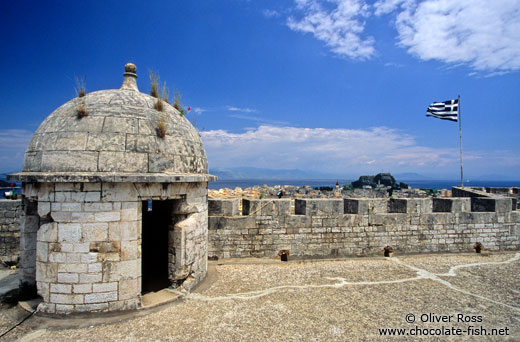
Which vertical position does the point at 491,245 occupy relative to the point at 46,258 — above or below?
below

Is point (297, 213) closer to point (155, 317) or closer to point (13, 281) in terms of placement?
point (155, 317)

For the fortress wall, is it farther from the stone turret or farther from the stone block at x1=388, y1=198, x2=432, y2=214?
the stone turret

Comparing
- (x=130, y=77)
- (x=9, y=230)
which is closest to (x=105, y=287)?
(x=130, y=77)

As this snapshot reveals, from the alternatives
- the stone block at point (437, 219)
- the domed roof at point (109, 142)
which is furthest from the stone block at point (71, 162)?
the stone block at point (437, 219)

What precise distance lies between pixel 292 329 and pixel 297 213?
4.07 metres

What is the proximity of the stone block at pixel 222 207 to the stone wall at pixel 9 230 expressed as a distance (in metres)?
4.98

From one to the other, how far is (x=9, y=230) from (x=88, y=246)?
460cm

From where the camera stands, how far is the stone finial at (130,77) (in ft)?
20.7

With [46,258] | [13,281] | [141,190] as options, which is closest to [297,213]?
[141,190]

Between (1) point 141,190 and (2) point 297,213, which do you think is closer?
(1) point 141,190

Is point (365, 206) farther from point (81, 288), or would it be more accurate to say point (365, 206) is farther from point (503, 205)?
point (81, 288)

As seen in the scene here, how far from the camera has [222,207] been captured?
7.71 meters

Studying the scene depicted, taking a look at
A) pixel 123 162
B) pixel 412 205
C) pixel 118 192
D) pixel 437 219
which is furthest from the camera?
pixel 437 219

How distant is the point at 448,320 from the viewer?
4719 mm
